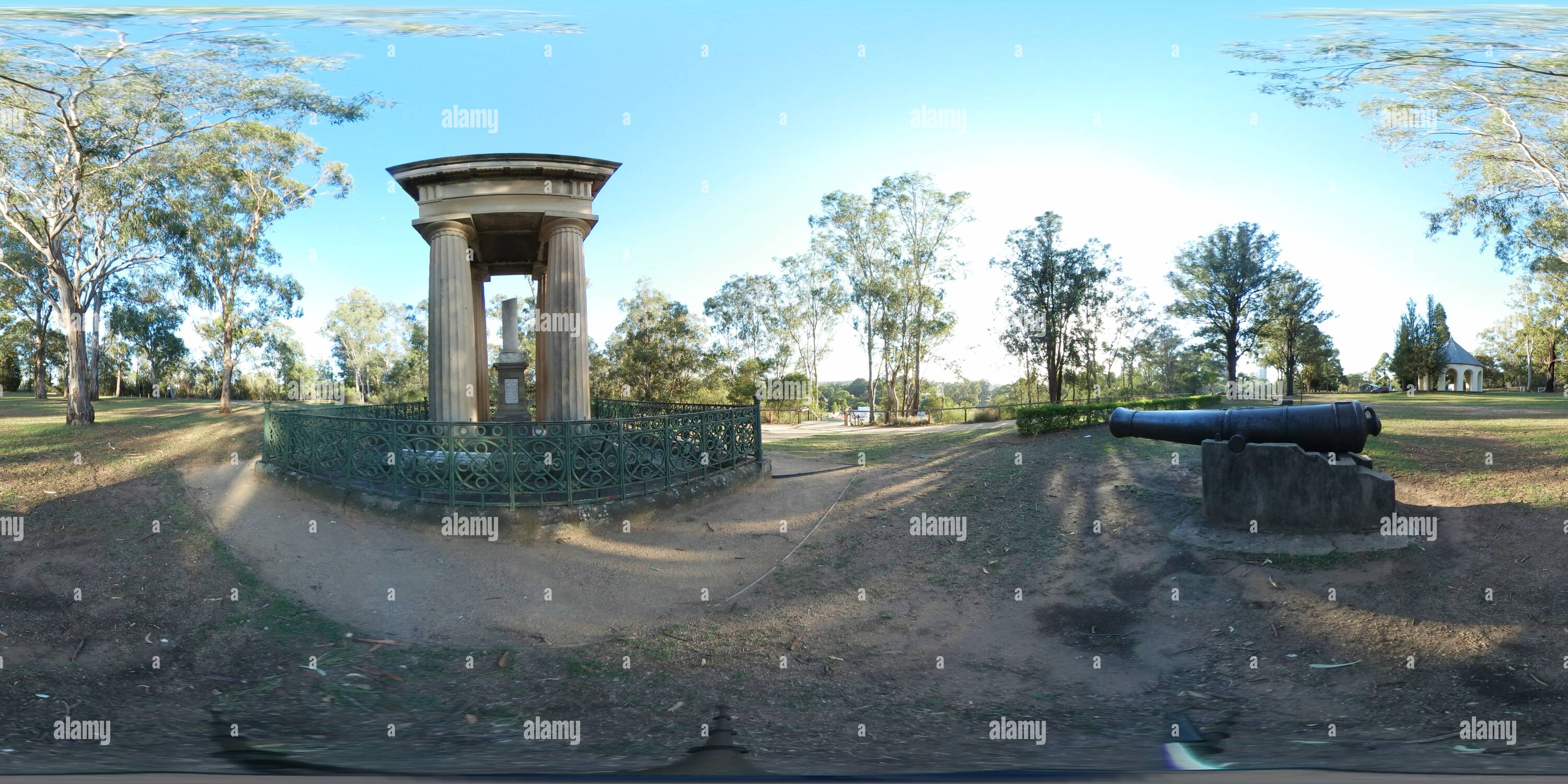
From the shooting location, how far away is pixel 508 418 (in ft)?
36.7

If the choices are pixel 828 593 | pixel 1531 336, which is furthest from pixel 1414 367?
pixel 828 593

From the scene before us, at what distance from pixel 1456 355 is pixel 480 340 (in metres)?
38.8

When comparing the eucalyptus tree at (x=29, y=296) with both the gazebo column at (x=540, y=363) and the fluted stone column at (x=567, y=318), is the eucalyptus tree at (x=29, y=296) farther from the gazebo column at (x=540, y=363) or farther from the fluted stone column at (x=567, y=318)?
the fluted stone column at (x=567, y=318)

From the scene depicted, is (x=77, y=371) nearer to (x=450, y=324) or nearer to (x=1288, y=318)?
(x=450, y=324)

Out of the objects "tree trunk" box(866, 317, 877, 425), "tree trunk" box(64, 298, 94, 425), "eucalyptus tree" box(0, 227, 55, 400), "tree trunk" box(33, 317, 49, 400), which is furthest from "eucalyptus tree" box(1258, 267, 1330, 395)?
"tree trunk" box(33, 317, 49, 400)

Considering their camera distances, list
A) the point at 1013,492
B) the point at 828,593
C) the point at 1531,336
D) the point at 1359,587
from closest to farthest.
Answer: the point at 1359,587 → the point at 828,593 → the point at 1013,492 → the point at 1531,336

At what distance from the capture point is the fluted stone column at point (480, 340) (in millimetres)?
12086

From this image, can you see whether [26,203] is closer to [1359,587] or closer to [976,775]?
[976,775]

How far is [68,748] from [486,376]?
1071 cm

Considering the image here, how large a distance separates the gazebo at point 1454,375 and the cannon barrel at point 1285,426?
95.0 ft

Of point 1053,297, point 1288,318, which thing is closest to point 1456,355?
point 1288,318

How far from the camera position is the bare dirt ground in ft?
9.82

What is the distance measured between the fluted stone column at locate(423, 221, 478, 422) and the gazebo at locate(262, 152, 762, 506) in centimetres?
2

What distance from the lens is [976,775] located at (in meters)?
2.52
